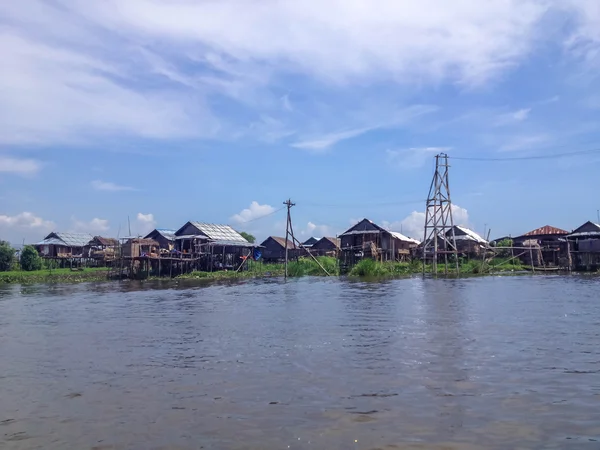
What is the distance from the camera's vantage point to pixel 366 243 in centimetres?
4859

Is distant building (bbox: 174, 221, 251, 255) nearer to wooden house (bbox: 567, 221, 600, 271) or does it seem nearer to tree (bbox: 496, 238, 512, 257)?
tree (bbox: 496, 238, 512, 257)

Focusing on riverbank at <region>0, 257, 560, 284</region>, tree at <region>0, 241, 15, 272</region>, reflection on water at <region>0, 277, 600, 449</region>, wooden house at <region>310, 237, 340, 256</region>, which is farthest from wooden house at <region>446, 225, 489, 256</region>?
tree at <region>0, 241, 15, 272</region>

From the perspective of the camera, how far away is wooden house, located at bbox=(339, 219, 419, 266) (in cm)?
4866

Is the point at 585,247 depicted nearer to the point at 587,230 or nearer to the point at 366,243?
the point at 587,230

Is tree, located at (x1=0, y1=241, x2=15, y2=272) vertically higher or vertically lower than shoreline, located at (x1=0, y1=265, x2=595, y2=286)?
higher

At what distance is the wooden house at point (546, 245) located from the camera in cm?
4522

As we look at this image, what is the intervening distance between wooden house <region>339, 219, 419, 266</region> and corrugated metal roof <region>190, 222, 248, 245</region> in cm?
959

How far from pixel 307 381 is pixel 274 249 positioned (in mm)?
50193

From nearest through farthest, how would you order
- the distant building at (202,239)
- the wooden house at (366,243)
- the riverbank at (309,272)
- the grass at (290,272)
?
the riverbank at (309,272) < the grass at (290,272) < the distant building at (202,239) < the wooden house at (366,243)

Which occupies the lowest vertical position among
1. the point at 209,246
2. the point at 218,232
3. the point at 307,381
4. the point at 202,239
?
the point at 307,381

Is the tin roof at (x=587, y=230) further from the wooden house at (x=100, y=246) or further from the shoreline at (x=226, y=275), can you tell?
the wooden house at (x=100, y=246)

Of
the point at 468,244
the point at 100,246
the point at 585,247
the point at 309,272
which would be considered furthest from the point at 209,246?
the point at 585,247

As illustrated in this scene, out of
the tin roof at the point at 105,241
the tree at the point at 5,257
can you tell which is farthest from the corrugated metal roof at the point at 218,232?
the tree at the point at 5,257

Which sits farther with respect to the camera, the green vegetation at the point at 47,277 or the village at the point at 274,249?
the village at the point at 274,249
